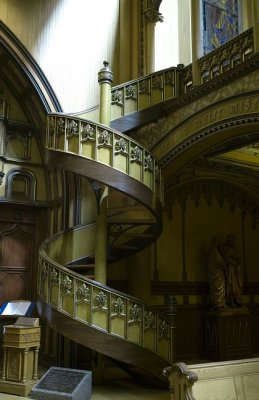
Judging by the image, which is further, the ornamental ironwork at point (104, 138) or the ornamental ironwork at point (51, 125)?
the ornamental ironwork at point (51, 125)

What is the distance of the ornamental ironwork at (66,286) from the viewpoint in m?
6.13

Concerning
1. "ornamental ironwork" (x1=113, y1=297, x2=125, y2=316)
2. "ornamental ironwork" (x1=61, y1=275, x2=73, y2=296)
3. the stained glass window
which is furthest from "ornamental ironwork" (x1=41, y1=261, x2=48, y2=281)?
the stained glass window

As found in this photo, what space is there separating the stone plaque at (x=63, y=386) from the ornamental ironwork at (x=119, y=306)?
0.85 metres

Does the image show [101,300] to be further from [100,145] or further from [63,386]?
[100,145]

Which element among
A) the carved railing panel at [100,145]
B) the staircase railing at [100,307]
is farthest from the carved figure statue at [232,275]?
the carved railing panel at [100,145]

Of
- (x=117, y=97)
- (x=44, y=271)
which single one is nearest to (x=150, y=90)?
(x=117, y=97)

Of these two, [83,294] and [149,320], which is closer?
[83,294]

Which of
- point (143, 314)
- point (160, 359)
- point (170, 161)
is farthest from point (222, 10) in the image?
point (160, 359)

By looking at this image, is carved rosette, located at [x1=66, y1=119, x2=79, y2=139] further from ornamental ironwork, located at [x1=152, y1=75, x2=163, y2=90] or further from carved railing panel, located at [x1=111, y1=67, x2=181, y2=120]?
ornamental ironwork, located at [x1=152, y1=75, x2=163, y2=90]

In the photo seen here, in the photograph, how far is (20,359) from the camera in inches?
234

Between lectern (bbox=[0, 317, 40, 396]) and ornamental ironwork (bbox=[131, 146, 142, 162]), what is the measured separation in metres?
2.63

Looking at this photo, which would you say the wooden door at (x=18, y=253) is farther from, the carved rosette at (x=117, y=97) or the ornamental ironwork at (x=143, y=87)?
the ornamental ironwork at (x=143, y=87)

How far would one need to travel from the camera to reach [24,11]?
852 cm

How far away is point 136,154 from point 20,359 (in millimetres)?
3117
